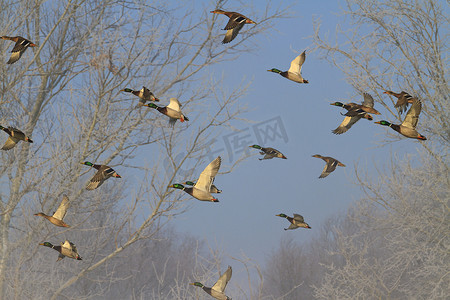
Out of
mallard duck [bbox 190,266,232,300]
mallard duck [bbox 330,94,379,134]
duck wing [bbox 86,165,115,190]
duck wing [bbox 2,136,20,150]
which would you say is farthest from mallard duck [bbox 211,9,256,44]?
duck wing [bbox 2,136,20,150]

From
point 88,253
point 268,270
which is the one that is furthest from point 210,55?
point 268,270

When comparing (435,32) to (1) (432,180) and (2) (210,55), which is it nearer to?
(1) (432,180)

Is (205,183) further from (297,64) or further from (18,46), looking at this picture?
(18,46)

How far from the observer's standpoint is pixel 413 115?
4492mm

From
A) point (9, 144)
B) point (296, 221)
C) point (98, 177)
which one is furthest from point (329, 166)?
point (9, 144)

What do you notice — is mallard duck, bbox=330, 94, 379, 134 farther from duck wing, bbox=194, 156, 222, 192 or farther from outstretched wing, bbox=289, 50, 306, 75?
duck wing, bbox=194, 156, 222, 192

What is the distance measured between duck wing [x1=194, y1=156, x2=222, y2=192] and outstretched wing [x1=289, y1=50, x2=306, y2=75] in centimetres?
155

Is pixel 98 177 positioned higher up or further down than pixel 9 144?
further down

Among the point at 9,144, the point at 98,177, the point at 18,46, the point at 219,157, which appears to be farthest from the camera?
the point at 18,46

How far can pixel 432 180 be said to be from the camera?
1188 centimetres

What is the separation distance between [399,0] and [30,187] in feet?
34.9

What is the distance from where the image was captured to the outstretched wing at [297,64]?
5.30 meters

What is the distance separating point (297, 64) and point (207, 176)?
186cm

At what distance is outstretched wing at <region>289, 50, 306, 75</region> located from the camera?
17.4 feet
